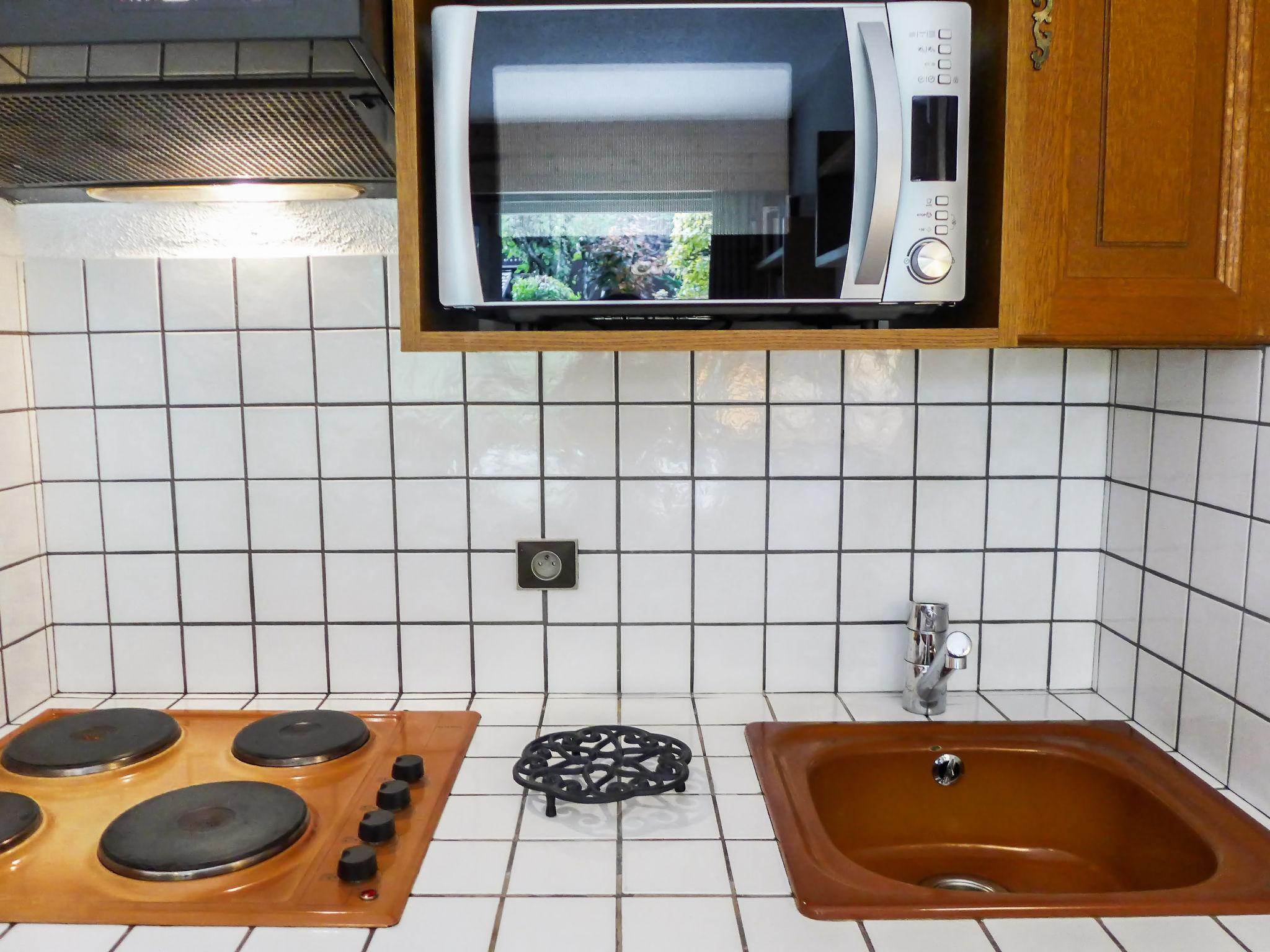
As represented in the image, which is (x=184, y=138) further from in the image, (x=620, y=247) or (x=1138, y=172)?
(x=1138, y=172)

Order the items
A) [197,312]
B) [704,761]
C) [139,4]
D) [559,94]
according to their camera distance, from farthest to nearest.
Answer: [197,312] < [704,761] < [559,94] < [139,4]

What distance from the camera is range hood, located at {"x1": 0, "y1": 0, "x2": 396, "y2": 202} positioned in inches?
34.7

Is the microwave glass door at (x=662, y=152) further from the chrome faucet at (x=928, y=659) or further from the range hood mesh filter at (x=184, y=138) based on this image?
the chrome faucet at (x=928, y=659)

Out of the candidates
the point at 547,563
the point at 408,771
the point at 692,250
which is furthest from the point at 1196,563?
the point at 408,771

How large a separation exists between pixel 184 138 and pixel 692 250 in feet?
2.04

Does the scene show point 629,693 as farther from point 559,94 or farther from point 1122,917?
point 559,94

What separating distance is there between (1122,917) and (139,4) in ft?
4.17

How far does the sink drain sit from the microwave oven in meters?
0.76

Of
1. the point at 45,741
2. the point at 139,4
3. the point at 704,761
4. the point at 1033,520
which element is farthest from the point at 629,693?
the point at 139,4

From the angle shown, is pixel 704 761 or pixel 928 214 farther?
pixel 704 761

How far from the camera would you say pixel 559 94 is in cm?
100

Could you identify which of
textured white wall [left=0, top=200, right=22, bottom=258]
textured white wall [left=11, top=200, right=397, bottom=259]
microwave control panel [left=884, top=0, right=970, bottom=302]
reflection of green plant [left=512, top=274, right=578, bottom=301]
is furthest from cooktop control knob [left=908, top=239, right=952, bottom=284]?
textured white wall [left=0, top=200, right=22, bottom=258]

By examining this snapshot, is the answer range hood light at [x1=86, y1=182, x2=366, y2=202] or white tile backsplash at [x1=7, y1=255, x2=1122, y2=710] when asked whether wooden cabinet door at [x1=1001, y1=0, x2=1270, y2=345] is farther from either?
range hood light at [x1=86, y1=182, x2=366, y2=202]

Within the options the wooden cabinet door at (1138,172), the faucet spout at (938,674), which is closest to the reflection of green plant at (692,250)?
the wooden cabinet door at (1138,172)
